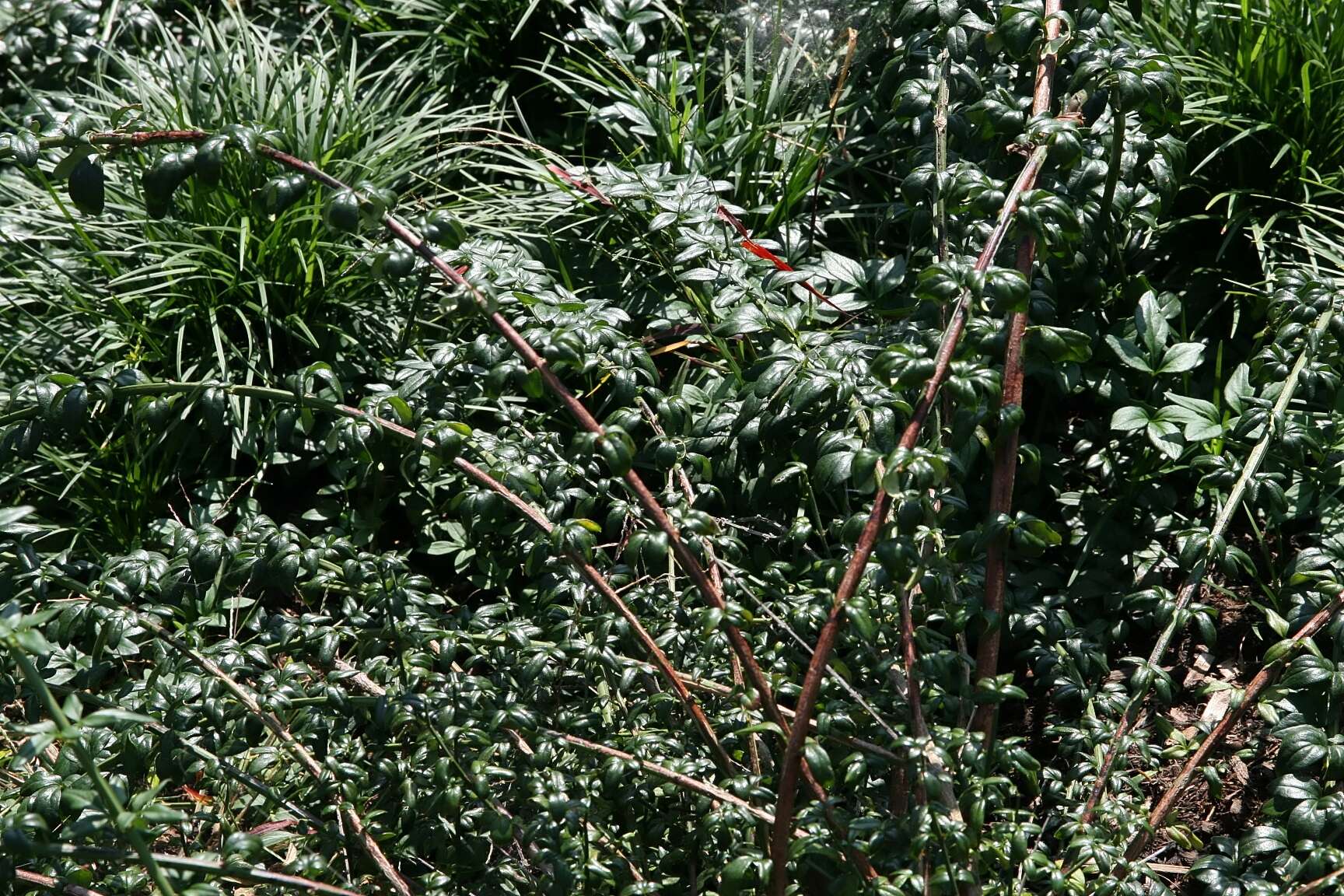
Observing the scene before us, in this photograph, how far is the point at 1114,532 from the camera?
2.54 meters

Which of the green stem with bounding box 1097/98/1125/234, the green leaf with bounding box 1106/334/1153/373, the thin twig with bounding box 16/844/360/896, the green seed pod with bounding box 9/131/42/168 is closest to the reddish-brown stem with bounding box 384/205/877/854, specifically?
the green seed pod with bounding box 9/131/42/168

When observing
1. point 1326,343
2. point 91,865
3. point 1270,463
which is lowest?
point 91,865

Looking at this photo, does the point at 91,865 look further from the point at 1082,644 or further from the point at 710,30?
the point at 710,30

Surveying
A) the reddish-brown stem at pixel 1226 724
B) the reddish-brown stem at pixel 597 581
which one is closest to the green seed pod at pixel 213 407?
the reddish-brown stem at pixel 597 581

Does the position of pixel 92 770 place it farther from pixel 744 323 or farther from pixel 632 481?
pixel 744 323

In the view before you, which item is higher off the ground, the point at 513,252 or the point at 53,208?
the point at 513,252

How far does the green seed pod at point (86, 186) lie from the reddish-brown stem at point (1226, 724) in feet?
5.47

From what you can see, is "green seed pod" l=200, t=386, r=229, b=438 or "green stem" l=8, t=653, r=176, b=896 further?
"green seed pod" l=200, t=386, r=229, b=438

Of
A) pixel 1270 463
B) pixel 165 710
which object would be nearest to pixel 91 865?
pixel 165 710

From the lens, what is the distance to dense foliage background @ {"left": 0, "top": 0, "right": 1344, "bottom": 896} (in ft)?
5.56

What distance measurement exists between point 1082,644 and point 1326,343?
0.66 m

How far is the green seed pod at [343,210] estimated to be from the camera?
5.11ft

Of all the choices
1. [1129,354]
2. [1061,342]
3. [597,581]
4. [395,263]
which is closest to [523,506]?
[597,581]

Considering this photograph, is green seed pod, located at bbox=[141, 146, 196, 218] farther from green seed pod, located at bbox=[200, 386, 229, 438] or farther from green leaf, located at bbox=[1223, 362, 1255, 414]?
green leaf, located at bbox=[1223, 362, 1255, 414]
